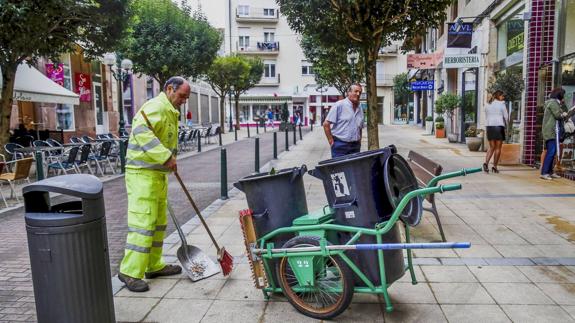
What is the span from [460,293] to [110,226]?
4774 millimetres

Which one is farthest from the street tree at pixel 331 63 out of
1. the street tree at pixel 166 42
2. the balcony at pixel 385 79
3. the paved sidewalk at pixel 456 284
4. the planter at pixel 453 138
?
the balcony at pixel 385 79

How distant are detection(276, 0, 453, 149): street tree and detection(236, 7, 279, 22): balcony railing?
4291 centimetres

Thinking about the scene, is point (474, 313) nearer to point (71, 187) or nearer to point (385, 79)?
point (71, 187)

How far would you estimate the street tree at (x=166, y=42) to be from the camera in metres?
20.7

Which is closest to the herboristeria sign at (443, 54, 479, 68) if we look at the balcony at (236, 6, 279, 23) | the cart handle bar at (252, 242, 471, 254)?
the cart handle bar at (252, 242, 471, 254)

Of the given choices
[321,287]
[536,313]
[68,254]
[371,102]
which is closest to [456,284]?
[536,313]

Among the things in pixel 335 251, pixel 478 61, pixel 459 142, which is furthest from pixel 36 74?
pixel 459 142

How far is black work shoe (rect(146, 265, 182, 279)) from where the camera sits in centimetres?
439

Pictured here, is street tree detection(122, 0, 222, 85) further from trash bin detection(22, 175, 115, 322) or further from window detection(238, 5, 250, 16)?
window detection(238, 5, 250, 16)

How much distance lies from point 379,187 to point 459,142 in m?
17.2

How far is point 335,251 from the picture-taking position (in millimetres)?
3225

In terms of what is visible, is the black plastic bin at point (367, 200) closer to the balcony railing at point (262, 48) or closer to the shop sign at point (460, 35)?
the shop sign at point (460, 35)

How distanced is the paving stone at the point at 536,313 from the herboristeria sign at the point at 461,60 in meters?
11.5

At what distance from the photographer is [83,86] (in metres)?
22.3
